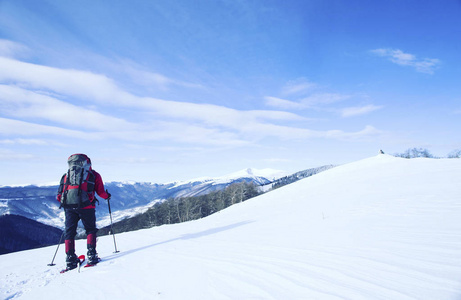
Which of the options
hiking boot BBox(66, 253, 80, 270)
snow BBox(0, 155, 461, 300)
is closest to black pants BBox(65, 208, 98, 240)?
hiking boot BBox(66, 253, 80, 270)

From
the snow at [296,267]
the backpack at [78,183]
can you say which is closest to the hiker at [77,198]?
the backpack at [78,183]

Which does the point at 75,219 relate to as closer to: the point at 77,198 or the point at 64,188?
the point at 77,198

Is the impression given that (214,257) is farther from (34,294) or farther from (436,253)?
(436,253)

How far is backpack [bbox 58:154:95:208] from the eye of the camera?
5359mm

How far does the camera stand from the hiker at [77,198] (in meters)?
5.34

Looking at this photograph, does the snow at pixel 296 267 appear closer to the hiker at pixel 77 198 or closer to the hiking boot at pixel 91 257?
the hiking boot at pixel 91 257

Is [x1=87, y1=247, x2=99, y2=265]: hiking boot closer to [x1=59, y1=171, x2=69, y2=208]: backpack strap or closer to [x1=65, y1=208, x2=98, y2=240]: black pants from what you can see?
[x1=65, y1=208, x2=98, y2=240]: black pants

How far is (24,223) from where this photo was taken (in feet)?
307

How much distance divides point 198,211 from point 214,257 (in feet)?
166

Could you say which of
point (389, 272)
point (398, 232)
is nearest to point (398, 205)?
point (398, 232)

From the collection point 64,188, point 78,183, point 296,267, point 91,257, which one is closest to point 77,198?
point 78,183

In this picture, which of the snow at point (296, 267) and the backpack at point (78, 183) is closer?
the snow at point (296, 267)

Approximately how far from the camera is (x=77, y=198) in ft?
17.6

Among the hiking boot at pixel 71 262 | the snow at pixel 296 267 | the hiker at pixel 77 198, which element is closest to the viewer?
the snow at pixel 296 267
